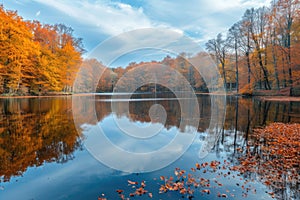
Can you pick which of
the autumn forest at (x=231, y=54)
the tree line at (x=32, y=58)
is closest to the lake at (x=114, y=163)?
the autumn forest at (x=231, y=54)

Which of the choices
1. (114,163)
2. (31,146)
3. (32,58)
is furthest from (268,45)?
(32,58)

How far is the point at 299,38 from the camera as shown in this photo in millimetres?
24562

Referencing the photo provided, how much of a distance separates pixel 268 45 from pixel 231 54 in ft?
27.2

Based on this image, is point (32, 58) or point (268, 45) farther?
point (32, 58)

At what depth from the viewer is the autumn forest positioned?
75.9 feet

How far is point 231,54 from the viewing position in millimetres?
34500

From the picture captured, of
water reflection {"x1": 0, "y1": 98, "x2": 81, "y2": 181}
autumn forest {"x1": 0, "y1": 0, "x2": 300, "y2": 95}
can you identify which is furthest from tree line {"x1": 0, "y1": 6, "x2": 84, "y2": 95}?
water reflection {"x1": 0, "y1": 98, "x2": 81, "y2": 181}

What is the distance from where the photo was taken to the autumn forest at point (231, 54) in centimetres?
2312

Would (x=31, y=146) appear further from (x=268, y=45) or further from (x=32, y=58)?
(x=268, y=45)

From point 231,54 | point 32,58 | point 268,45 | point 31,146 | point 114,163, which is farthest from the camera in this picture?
point 231,54

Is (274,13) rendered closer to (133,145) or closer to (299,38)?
(299,38)

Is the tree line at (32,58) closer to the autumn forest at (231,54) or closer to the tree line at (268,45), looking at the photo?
the autumn forest at (231,54)

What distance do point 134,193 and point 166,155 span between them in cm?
206

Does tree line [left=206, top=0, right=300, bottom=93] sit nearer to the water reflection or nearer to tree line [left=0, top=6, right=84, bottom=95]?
the water reflection
